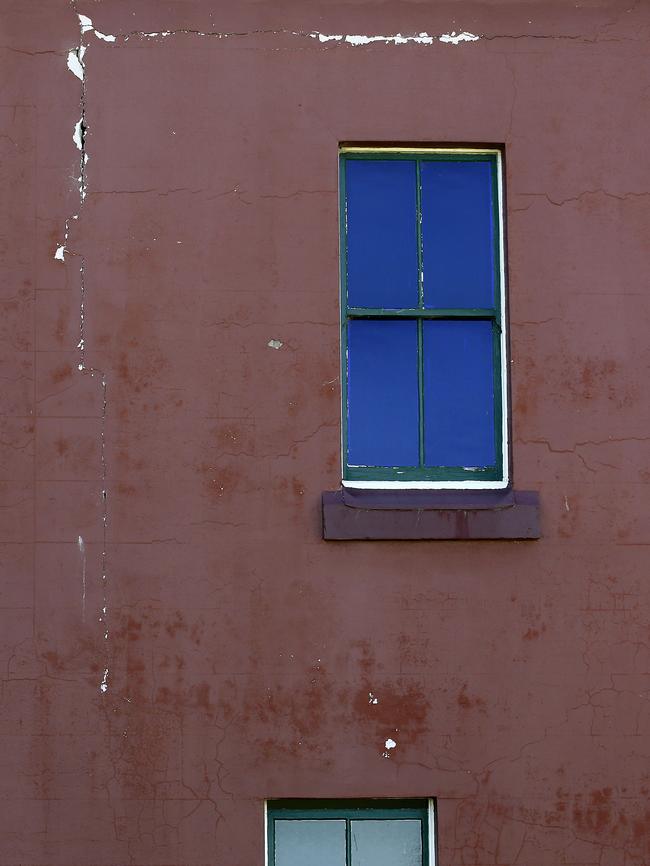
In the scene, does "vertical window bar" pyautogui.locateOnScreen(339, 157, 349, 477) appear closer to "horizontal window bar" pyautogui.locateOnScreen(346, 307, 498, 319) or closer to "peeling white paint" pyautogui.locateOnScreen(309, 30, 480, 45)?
"horizontal window bar" pyautogui.locateOnScreen(346, 307, 498, 319)

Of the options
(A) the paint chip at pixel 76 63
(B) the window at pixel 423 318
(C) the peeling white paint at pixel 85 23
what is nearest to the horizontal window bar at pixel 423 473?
(B) the window at pixel 423 318

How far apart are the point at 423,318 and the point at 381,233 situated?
0.48 meters

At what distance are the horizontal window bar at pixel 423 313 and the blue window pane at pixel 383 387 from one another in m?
0.05

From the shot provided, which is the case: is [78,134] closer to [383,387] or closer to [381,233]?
[381,233]

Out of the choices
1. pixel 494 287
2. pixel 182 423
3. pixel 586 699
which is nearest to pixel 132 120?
pixel 182 423

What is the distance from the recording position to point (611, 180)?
6.09 m

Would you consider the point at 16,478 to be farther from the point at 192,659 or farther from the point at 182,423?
the point at 192,659

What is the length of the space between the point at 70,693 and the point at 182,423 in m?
1.38

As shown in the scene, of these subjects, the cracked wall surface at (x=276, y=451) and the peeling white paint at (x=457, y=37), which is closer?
the cracked wall surface at (x=276, y=451)

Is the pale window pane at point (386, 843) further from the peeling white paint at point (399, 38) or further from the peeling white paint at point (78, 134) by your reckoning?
the peeling white paint at point (399, 38)

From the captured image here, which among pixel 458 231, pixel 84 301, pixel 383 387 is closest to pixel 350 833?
pixel 383 387

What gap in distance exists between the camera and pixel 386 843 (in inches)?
230

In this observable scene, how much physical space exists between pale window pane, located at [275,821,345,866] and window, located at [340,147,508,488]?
5.45ft

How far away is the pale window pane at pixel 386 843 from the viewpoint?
5832 mm
